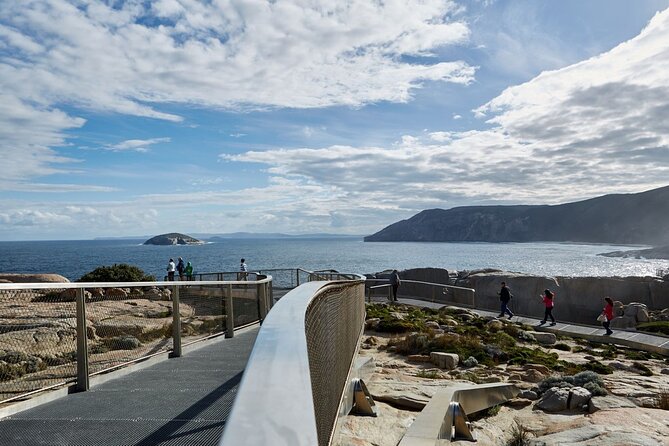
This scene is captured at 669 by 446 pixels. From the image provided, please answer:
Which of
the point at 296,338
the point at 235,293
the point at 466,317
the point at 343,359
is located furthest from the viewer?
the point at 466,317

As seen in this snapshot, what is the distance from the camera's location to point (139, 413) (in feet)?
15.8

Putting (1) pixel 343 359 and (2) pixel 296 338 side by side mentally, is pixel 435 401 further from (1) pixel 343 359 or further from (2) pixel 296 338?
(2) pixel 296 338

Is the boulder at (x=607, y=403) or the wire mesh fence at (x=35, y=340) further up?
the wire mesh fence at (x=35, y=340)

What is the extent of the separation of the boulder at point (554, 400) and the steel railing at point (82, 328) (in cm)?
626

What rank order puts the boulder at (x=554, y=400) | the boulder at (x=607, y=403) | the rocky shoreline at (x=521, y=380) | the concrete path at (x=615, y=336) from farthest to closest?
the concrete path at (x=615, y=336) < the boulder at (x=554, y=400) < the boulder at (x=607, y=403) < the rocky shoreline at (x=521, y=380)

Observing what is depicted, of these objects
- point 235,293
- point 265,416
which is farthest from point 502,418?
point 265,416

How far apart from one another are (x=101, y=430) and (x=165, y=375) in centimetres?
237

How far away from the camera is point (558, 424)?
891 cm

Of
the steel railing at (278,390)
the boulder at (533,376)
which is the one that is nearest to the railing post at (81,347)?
the steel railing at (278,390)

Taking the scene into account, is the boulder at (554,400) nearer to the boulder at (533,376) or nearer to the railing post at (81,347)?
the boulder at (533,376)

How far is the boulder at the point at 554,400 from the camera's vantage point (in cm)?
996

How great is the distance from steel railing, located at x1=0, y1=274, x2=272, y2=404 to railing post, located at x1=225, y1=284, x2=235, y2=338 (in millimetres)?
1459

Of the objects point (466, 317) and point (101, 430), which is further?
point (466, 317)

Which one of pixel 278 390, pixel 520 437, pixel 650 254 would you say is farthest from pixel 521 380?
pixel 650 254
